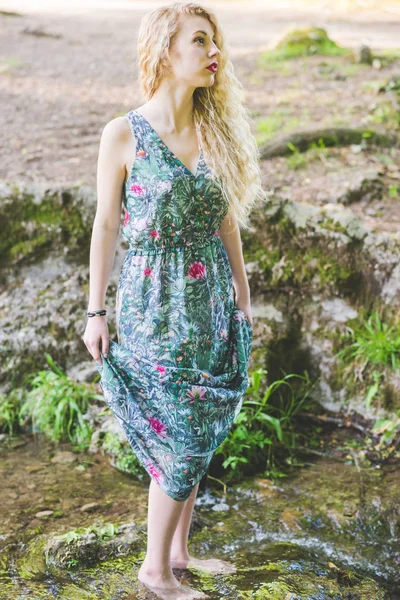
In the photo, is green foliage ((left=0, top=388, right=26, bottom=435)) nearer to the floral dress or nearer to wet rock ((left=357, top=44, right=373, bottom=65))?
the floral dress

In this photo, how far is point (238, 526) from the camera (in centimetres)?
307

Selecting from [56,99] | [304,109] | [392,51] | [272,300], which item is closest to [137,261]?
[272,300]

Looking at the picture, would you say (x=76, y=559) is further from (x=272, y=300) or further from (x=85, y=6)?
(x=85, y=6)

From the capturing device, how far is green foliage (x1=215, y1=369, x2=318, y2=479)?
3.47 metres

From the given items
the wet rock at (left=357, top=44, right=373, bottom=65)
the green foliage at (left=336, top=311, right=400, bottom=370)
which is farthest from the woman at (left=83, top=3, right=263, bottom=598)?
the wet rock at (left=357, top=44, right=373, bottom=65)

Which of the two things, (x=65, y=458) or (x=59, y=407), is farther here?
(x=59, y=407)

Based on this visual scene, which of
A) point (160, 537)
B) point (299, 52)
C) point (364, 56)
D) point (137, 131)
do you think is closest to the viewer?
point (137, 131)

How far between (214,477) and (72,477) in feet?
2.29

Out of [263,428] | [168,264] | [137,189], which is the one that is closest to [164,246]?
[168,264]

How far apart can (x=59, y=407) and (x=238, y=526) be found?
3.92 feet

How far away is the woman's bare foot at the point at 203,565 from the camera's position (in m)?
2.73

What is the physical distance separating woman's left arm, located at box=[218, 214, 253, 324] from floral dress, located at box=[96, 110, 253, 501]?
140mm

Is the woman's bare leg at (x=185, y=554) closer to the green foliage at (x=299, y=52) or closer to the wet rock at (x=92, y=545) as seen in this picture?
the wet rock at (x=92, y=545)

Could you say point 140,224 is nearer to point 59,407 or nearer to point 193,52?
point 193,52
